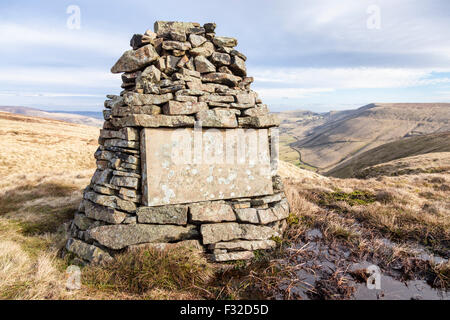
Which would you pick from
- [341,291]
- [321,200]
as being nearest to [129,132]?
[341,291]

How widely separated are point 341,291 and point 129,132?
6030mm

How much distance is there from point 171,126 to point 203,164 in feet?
4.43

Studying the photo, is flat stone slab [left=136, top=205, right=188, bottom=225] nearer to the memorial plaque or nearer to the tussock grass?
the memorial plaque

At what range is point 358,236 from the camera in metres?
6.45

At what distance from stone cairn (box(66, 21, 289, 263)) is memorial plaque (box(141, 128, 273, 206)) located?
8.4 inches

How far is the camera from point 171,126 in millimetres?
6141

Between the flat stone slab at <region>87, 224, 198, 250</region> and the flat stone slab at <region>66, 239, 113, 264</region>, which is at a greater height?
the flat stone slab at <region>87, 224, 198, 250</region>

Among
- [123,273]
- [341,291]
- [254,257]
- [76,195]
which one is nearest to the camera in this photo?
[341,291]

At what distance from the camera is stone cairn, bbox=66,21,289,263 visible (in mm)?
5812

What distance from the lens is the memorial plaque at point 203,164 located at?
602 centimetres

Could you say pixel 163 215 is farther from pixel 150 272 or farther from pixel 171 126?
pixel 171 126

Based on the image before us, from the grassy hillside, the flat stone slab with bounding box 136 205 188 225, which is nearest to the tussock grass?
the grassy hillside
